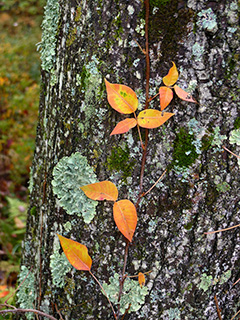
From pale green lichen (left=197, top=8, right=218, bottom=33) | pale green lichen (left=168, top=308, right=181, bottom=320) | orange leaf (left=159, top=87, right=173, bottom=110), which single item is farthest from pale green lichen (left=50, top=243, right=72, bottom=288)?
pale green lichen (left=197, top=8, right=218, bottom=33)

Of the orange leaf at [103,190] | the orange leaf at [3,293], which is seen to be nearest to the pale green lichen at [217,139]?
the orange leaf at [103,190]

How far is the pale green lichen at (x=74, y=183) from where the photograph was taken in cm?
126

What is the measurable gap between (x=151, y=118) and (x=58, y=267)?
850 mm

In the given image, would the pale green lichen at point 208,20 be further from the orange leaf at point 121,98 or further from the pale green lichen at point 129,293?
the pale green lichen at point 129,293

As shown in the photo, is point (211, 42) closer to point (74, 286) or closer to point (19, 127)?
point (74, 286)

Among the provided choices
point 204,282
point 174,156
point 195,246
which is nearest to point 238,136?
point 174,156

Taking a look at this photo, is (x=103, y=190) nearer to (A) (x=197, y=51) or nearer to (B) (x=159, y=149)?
(B) (x=159, y=149)

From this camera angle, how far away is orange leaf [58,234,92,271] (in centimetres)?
127

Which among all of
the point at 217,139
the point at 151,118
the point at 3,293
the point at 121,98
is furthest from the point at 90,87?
the point at 3,293

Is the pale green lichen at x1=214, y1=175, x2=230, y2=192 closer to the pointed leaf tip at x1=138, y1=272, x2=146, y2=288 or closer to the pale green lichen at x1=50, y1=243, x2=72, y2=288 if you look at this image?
the pointed leaf tip at x1=138, y1=272, x2=146, y2=288

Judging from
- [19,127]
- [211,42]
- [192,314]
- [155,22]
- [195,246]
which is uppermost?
[19,127]

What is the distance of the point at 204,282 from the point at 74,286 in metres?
0.60

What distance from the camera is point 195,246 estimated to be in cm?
122

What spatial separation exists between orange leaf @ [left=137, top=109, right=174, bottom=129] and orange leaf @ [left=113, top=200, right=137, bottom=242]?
0.33 metres
